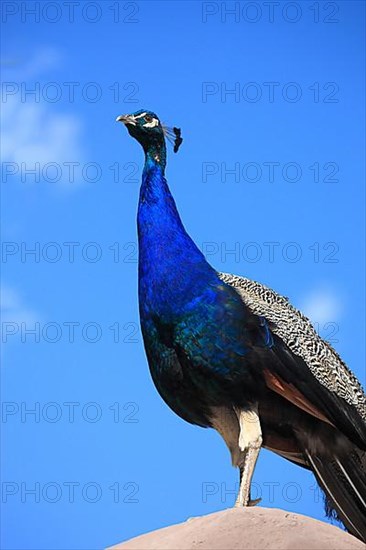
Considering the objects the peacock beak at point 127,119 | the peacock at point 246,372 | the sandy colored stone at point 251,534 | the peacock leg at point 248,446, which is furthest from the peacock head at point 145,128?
the sandy colored stone at point 251,534

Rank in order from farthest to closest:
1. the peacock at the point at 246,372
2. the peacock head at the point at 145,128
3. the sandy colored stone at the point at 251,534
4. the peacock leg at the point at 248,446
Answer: the peacock head at the point at 145,128
the peacock at the point at 246,372
the peacock leg at the point at 248,446
the sandy colored stone at the point at 251,534

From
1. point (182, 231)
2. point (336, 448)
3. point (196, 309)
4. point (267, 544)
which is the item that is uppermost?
point (182, 231)

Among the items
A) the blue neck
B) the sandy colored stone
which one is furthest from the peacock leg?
the sandy colored stone

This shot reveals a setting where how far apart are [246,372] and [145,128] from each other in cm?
297

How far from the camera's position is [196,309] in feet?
28.5

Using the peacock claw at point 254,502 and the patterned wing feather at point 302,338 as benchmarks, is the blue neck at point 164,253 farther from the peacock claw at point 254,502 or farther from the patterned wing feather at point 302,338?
the peacock claw at point 254,502

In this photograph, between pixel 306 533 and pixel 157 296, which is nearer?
pixel 306 533

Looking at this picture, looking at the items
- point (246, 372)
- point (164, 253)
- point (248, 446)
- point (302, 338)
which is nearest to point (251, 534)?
point (248, 446)

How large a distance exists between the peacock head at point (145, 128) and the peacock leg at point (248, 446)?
310 centimetres

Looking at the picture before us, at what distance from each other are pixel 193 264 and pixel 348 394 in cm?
190

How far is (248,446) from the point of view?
836cm

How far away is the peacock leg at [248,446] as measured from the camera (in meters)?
8.33

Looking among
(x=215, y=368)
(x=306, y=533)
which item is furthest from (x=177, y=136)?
(x=306, y=533)

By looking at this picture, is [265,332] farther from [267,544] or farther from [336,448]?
[267,544]
